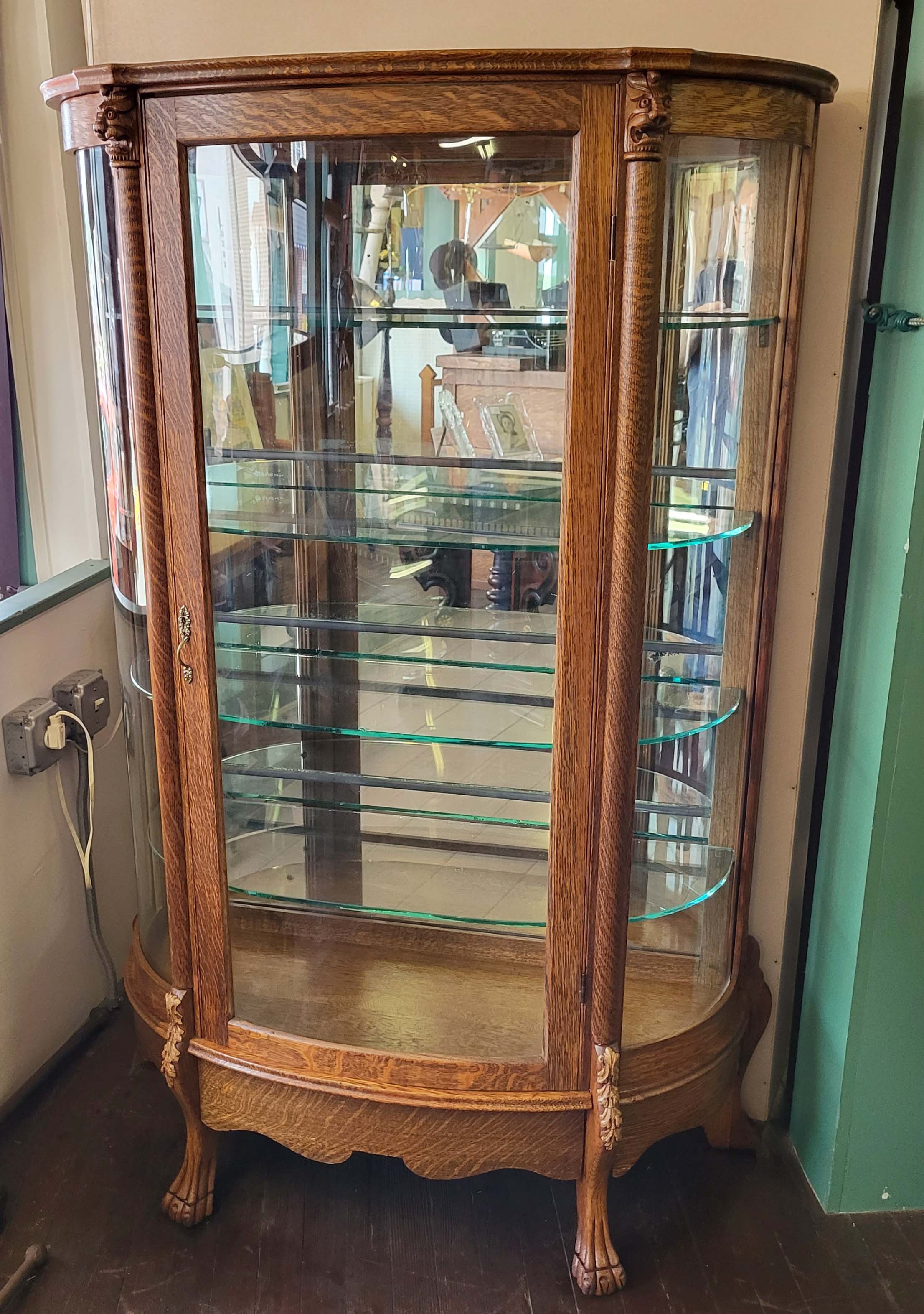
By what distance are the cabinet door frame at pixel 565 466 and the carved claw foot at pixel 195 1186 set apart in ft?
0.64

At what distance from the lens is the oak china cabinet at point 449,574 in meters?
1.34

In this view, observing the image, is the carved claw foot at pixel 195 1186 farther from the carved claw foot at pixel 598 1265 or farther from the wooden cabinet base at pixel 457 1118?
the carved claw foot at pixel 598 1265

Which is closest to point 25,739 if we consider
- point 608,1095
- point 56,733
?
point 56,733

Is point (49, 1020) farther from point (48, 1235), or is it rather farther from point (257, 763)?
point (257, 763)

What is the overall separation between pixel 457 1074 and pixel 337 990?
262 millimetres

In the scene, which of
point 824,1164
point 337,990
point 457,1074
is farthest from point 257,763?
point 824,1164

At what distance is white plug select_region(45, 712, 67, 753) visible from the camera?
1920 mm

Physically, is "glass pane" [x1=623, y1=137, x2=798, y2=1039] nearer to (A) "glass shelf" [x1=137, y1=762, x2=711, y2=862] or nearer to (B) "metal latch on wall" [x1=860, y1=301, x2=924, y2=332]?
(A) "glass shelf" [x1=137, y1=762, x2=711, y2=862]

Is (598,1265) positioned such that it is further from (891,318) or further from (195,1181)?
(891,318)

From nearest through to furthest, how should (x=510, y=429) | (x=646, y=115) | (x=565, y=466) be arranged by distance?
(x=646, y=115)
(x=565, y=466)
(x=510, y=429)

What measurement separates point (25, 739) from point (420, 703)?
0.68 meters

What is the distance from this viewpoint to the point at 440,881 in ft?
5.83

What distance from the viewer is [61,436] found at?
6.63ft

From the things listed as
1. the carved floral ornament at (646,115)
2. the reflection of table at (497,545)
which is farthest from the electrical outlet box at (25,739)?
the carved floral ornament at (646,115)
